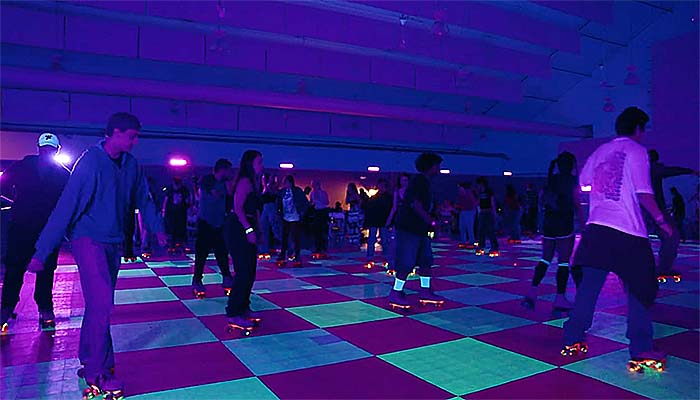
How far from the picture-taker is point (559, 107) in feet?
67.9

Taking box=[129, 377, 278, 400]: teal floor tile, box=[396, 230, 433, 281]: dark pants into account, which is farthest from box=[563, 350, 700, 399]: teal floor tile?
box=[129, 377, 278, 400]: teal floor tile

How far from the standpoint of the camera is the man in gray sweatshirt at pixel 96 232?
2.73m

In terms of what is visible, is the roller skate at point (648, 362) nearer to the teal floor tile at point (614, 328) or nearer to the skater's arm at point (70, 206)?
the teal floor tile at point (614, 328)

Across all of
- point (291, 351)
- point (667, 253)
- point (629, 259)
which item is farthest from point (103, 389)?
point (667, 253)

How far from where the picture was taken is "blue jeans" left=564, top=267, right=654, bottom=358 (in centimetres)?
333

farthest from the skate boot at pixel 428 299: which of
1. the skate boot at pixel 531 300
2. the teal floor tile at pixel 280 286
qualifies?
the teal floor tile at pixel 280 286

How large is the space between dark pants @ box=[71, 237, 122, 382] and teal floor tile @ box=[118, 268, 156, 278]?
4996 mm

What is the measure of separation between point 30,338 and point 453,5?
1082cm

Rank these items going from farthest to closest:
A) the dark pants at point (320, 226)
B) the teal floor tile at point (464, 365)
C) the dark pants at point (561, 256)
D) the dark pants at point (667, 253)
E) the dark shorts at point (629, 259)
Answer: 1. the dark pants at point (320, 226)
2. the dark pants at point (667, 253)
3. the dark pants at point (561, 256)
4. the dark shorts at point (629, 259)
5. the teal floor tile at point (464, 365)

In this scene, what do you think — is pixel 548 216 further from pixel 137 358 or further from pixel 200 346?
pixel 137 358

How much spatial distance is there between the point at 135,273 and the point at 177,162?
10346 mm

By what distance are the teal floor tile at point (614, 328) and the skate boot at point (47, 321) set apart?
491cm

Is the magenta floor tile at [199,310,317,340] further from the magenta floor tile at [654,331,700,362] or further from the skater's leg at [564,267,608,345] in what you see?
the magenta floor tile at [654,331,700,362]

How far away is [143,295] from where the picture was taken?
5.95 m
